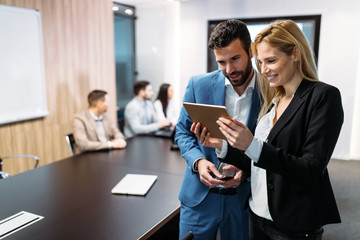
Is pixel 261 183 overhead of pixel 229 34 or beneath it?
beneath

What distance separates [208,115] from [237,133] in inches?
7.2

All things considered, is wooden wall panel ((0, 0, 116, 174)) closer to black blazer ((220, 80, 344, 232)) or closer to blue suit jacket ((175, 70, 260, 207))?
blue suit jacket ((175, 70, 260, 207))

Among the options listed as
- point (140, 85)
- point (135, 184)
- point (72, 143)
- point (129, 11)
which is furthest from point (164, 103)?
point (135, 184)

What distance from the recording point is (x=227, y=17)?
5.69m

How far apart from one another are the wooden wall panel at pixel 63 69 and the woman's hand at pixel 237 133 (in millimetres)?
3185

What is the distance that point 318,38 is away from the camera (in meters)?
4.98

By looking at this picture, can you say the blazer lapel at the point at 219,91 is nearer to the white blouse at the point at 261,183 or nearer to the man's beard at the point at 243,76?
the man's beard at the point at 243,76

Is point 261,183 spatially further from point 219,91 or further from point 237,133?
point 219,91

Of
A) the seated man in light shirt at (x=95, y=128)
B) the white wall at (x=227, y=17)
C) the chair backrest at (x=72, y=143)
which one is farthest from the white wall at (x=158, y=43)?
the chair backrest at (x=72, y=143)

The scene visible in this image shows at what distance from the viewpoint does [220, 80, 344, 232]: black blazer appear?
37.9 inches

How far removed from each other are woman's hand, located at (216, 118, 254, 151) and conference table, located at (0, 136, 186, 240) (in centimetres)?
72

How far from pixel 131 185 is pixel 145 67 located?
5.13 metres

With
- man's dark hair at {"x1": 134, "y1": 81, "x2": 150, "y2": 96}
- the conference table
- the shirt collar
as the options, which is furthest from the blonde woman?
man's dark hair at {"x1": 134, "y1": 81, "x2": 150, "y2": 96}

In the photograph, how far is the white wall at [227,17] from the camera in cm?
452
